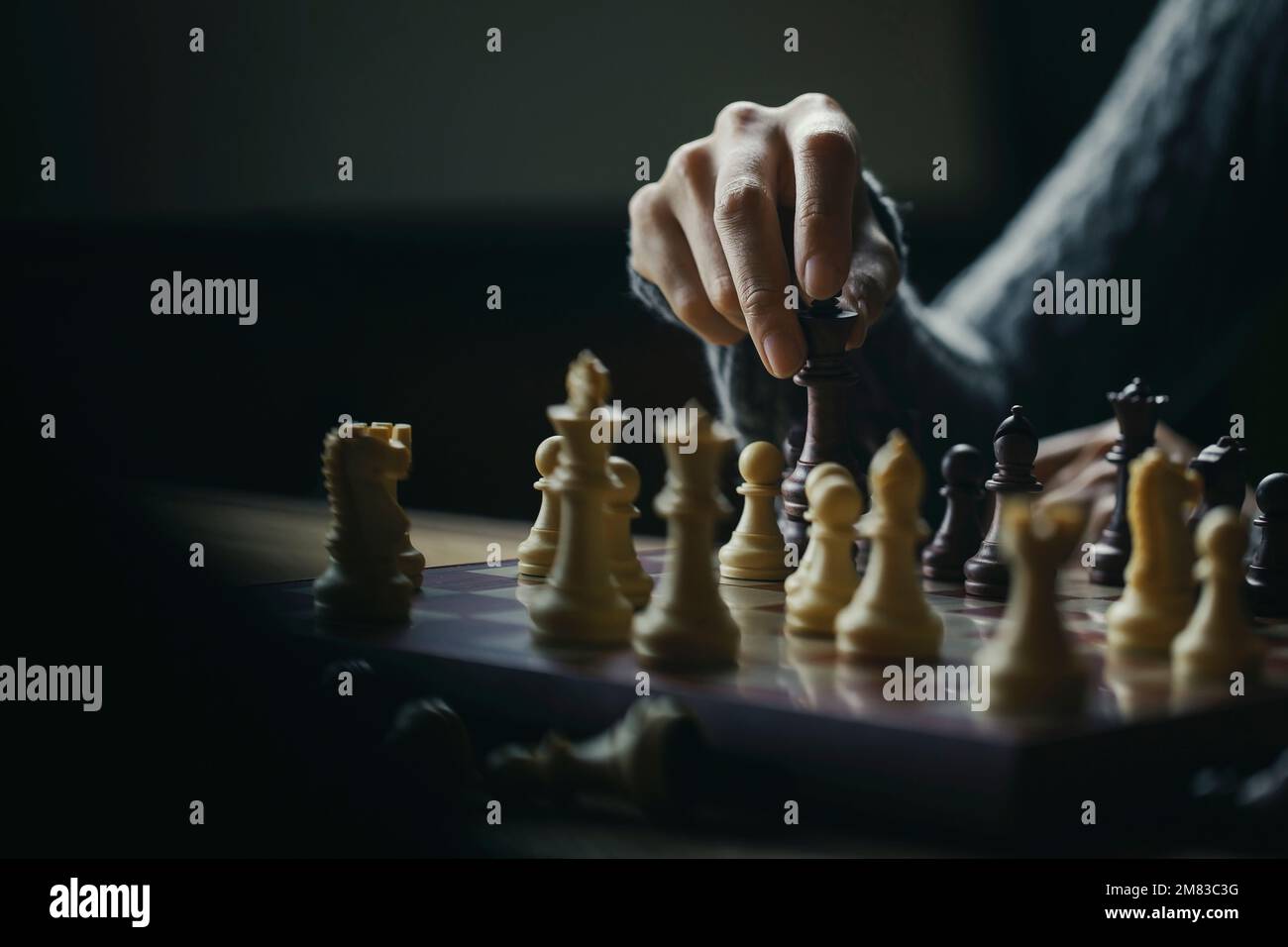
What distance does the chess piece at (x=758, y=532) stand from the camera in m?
1.71

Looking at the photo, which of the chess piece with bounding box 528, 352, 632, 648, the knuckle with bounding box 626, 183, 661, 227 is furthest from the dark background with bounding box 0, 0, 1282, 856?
the chess piece with bounding box 528, 352, 632, 648

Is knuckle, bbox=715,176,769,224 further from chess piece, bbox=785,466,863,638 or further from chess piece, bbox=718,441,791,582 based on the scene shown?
chess piece, bbox=785,466,863,638

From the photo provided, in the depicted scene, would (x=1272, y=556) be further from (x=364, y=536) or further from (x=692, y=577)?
(x=364, y=536)

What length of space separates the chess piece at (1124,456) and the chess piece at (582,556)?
731 millimetres

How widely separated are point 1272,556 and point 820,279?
2.03 feet

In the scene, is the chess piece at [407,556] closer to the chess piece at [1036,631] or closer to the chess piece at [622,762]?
the chess piece at [622,762]

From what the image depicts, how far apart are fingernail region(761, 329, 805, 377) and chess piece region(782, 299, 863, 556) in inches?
0.6

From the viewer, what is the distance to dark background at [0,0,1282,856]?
3.24m

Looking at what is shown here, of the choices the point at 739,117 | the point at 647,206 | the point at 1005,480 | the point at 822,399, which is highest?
the point at 739,117

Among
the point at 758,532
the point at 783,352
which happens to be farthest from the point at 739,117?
the point at 758,532

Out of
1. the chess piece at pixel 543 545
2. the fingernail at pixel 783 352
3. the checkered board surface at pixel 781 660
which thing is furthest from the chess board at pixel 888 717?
the fingernail at pixel 783 352

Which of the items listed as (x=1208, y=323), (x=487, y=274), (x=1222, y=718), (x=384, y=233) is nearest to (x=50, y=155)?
(x=384, y=233)

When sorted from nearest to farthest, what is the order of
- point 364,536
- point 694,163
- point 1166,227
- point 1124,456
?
point 364,536 < point 1124,456 < point 694,163 < point 1166,227

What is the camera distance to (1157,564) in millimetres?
1229
